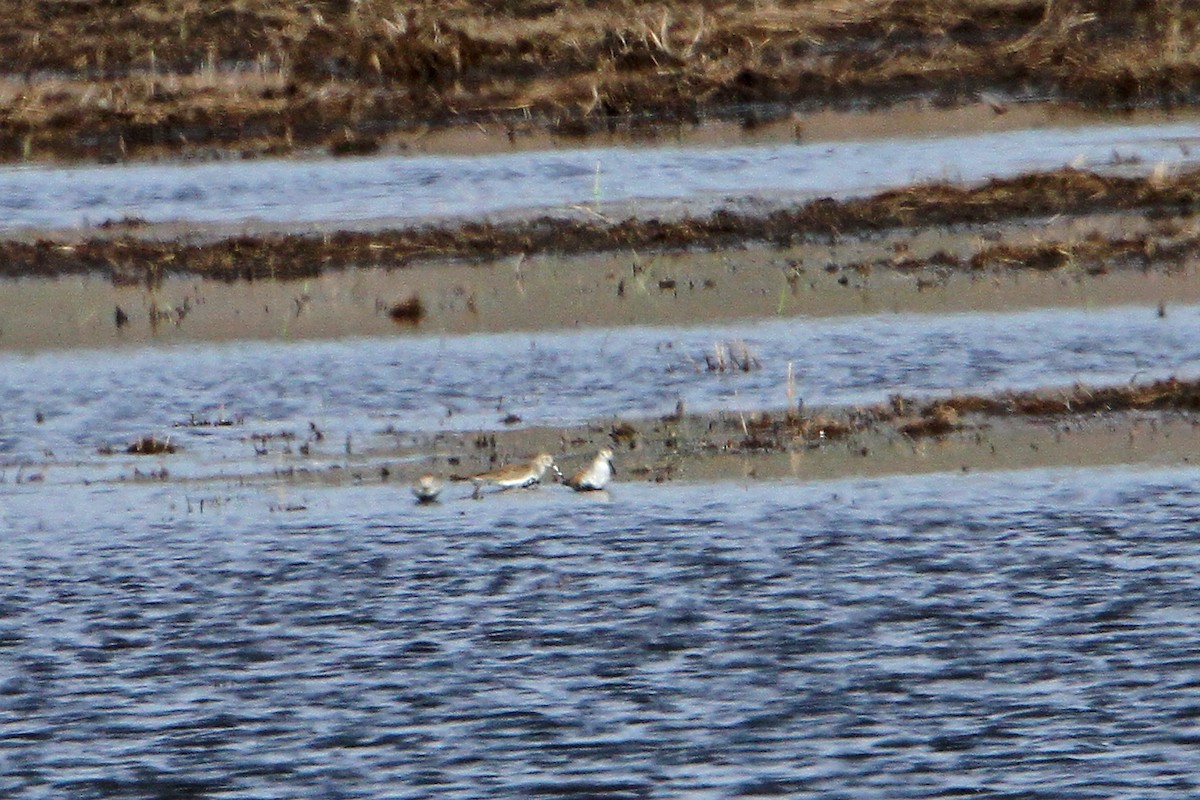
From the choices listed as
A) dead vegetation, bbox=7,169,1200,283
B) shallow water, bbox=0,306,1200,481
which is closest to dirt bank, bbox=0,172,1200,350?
dead vegetation, bbox=7,169,1200,283

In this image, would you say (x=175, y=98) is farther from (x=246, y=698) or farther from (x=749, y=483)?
(x=246, y=698)

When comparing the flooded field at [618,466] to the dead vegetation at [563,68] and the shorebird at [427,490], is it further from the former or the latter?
the dead vegetation at [563,68]

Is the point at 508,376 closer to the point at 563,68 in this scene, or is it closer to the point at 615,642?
the point at 615,642

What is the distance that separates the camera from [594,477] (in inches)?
495

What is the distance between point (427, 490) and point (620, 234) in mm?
8114

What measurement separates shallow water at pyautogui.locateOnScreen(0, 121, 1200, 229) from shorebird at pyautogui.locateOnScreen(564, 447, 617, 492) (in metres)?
9.07

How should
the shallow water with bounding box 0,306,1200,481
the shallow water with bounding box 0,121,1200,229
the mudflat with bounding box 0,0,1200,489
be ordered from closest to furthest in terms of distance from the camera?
the mudflat with bounding box 0,0,1200,489
the shallow water with bounding box 0,306,1200,481
the shallow water with bounding box 0,121,1200,229

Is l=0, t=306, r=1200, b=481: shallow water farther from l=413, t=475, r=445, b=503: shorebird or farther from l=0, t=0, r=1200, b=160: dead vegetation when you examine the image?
l=0, t=0, r=1200, b=160: dead vegetation

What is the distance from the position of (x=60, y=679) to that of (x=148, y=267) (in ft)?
35.8

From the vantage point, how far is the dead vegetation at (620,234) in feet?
66.2

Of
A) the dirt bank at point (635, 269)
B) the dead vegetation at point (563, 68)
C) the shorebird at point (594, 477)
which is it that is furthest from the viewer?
the dead vegetation at point (563, 68)

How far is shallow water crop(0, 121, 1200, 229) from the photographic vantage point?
22.3 metres

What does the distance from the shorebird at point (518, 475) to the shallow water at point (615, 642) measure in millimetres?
121

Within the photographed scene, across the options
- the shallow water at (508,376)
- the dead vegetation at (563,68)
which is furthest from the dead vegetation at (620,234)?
the dead vegetation at (563,68)
